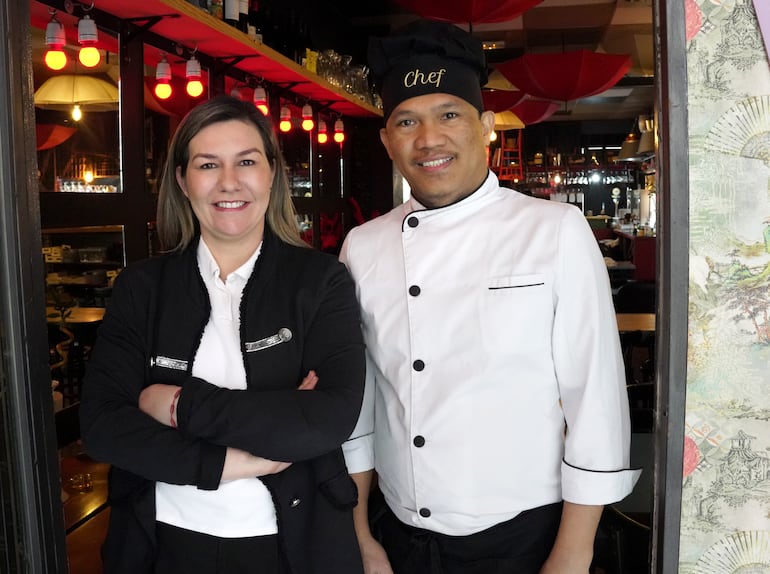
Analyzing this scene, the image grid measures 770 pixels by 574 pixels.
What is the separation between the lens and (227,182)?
5.15 ft

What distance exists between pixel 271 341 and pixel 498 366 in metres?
0.45

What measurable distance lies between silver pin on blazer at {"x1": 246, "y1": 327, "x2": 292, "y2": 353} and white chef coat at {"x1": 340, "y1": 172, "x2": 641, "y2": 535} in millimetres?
222

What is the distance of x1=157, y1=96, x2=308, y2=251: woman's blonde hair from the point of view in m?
1.64

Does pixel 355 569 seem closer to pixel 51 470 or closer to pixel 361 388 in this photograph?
Answer: pixel 361 388

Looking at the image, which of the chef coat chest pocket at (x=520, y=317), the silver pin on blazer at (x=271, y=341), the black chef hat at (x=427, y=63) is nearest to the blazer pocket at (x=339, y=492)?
the silver pin on blazer at (x=271, y=341)

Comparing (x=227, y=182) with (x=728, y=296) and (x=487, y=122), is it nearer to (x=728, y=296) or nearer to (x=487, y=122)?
(x=487, y=122)

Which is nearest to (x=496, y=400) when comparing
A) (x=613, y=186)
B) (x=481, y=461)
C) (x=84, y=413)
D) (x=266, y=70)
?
(x=481, y=461)

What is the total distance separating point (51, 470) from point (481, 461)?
81 centimetres

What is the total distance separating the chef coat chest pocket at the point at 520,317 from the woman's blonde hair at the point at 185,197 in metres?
0.48

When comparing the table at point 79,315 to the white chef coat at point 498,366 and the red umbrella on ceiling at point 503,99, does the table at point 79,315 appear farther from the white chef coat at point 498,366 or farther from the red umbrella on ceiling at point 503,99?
the red umbrella on ceiling at point 503,99

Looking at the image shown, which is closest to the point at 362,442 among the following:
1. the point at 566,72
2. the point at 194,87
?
the point at 194,87

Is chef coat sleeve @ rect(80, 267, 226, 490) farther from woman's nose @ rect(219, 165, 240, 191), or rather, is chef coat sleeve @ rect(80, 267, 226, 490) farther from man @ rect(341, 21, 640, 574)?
man @ rect(341, 21, 640, 574)

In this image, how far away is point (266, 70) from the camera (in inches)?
175

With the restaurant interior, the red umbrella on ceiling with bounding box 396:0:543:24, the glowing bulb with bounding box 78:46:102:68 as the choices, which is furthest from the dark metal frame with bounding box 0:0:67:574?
the red umbrella on ceiling with bounding box 396:0:543:24
